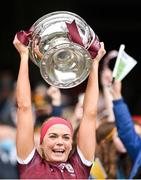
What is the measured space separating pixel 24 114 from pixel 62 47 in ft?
1.57

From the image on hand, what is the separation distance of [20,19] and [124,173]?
6540mm

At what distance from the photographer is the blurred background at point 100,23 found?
13035 millimetres

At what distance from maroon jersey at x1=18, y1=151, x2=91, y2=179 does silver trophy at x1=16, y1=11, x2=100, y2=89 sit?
485mm

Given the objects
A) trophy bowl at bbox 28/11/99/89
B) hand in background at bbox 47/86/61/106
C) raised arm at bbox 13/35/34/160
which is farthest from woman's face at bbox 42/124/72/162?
hand in background at bbox 47/86/61/106

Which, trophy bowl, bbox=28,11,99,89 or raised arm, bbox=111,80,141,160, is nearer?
trophy bowl, bbox=28,11,99,89

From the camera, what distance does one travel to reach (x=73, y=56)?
5.48 meters

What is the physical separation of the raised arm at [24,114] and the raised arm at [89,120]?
333mm

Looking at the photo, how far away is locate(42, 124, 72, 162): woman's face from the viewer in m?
5.44

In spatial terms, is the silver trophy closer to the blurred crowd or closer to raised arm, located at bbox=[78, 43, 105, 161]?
raised arm, located at bbox=[78, 43, 105, 161]

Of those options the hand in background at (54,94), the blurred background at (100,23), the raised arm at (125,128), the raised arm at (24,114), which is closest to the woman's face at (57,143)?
the raised arm at (24,114)

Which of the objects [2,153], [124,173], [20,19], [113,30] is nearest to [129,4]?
[113,30]

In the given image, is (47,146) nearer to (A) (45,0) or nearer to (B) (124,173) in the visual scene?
(B) (124,173)

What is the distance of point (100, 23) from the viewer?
13.8 m

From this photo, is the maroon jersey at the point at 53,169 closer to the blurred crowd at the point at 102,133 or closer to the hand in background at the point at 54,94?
the blurred crowd at the point at 102,133
